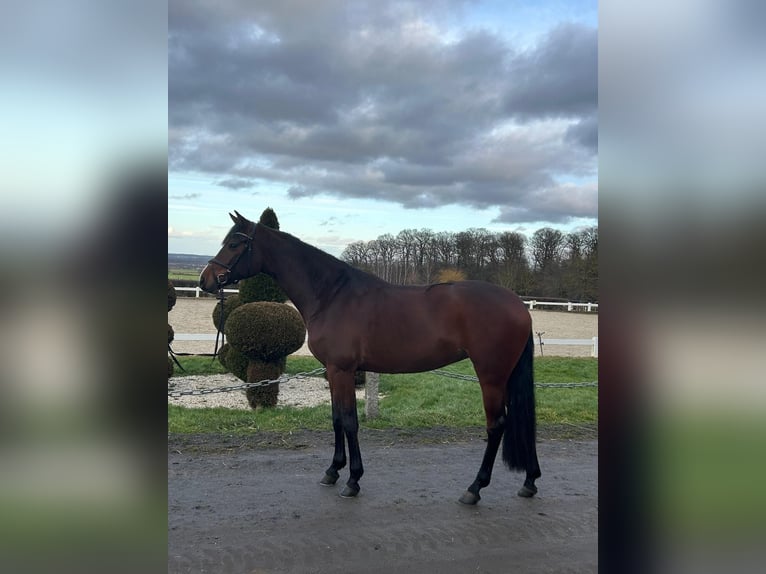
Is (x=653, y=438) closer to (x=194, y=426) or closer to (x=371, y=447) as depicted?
(x=371, y=447)

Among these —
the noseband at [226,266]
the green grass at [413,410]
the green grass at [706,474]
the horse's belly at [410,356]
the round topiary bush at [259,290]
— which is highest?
the noseband at [226,266]

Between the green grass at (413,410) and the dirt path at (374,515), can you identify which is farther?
the green grass at (413,410)

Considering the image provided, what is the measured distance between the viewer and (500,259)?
830 inches

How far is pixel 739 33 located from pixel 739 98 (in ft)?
0.26

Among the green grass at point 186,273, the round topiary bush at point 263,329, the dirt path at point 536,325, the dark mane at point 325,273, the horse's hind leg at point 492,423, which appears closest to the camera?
the horse's hind leg at point 492,423

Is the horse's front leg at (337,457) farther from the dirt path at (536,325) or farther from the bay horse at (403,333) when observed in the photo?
the dirt path at (536,325)

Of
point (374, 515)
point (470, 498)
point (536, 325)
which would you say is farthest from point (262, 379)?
point (536, 325)

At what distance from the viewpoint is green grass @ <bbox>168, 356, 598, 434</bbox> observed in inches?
247

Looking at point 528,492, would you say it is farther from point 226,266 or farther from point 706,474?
point 706,474

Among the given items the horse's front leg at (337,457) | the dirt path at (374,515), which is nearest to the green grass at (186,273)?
the dirt path at (374,515)

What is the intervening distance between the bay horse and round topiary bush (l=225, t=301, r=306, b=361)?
8.25 feet

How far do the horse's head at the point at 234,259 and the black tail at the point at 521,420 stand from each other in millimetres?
2487

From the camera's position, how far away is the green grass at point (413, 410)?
6.28 metres

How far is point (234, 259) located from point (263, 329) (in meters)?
2.68
